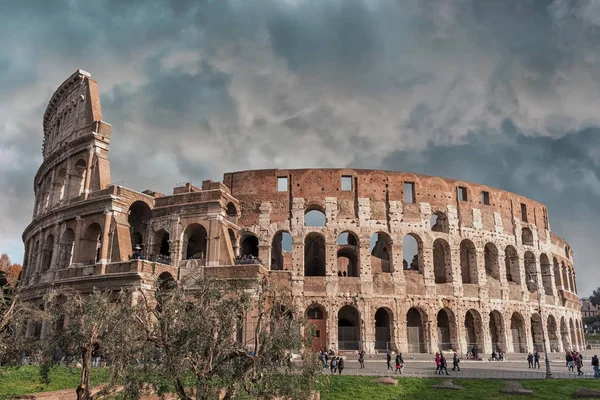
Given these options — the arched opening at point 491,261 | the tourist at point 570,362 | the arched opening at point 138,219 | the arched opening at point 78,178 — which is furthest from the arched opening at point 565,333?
the arched opening at point 78,178

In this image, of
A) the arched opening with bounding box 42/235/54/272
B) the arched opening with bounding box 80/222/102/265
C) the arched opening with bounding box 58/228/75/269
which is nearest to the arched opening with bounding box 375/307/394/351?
the arched opening with bounding box 80/222/102/265

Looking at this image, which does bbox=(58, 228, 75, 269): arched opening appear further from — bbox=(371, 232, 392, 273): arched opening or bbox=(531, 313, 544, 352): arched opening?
bbox=(531, 313, 544, 352): arched opening

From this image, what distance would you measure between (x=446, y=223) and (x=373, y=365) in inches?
479

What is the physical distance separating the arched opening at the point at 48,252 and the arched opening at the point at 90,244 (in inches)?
184

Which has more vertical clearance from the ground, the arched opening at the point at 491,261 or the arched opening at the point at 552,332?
the arched opening at the point at 491,261

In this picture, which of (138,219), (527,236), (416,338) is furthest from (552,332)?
(138,219)

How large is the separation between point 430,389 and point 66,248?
23.7 m

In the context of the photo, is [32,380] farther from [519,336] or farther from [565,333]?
[565,333]

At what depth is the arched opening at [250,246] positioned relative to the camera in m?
32.6

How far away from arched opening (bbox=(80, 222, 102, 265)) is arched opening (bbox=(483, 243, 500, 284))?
26434 mm

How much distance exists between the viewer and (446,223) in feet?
107

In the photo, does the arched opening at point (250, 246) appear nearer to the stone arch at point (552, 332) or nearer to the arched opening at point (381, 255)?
the arched opening at point (381, 255)

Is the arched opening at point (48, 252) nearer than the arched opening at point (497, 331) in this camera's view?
Yes

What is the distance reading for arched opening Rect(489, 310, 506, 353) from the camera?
3253 cm
